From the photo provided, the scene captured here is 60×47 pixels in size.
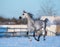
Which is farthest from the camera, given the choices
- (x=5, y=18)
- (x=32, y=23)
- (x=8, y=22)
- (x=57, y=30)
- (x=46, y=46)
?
(x=8, y=22)

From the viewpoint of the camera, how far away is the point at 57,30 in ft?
20.9

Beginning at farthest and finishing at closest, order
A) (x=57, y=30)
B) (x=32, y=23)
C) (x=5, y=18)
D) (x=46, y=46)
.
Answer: (x=5, y=18) < (x=57, y=30) < (x=46, y=46) < (x=32, y=23)

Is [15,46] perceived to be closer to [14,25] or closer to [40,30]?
[40,30]

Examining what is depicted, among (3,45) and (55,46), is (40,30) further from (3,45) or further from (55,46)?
(3,45)

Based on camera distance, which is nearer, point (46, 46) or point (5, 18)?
point (46, 46)

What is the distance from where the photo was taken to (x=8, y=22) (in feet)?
27.6

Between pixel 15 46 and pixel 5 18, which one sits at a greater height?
pixel 5 18

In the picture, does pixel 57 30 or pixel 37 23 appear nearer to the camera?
pixel 37 23

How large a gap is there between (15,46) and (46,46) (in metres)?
0.66

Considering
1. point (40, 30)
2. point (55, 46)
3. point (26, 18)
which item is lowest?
point (55, 46)

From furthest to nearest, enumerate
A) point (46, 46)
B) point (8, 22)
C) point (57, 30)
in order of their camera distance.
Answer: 1. point (8, 22)
2. point (57, 30)
3. point (46, 46)

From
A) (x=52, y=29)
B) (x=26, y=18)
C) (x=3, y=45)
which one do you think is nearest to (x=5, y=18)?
(x=52, y=29)

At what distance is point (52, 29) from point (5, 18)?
97.4 inches

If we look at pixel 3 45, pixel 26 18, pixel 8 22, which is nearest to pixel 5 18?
pixel 8 22
